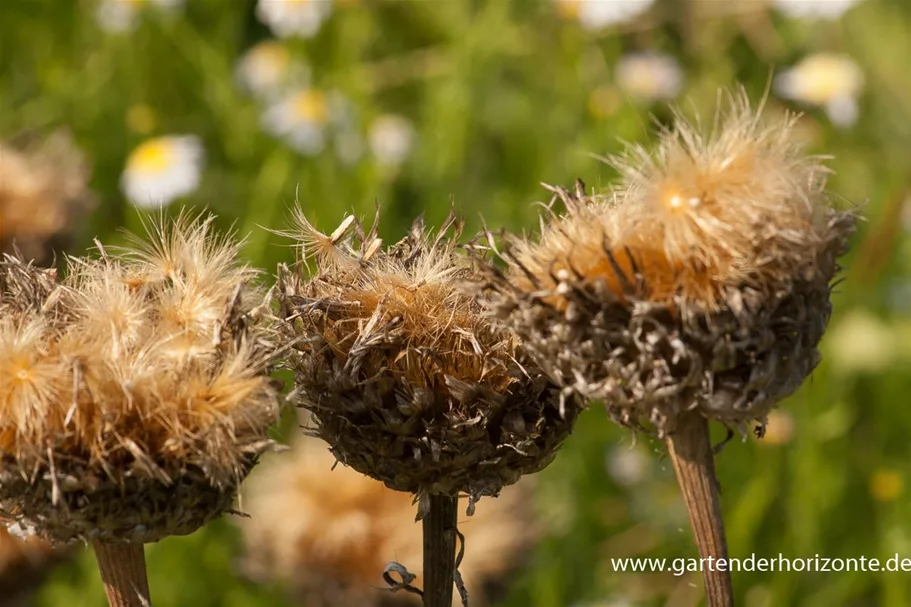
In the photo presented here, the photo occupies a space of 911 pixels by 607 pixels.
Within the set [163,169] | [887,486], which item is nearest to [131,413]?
[887,486]

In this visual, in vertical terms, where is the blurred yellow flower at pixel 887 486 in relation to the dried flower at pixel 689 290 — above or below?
above

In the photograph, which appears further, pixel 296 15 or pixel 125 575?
pixel 296 15

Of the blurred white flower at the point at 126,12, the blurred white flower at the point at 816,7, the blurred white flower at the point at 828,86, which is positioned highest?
the blurred white flower at the point at 126,12

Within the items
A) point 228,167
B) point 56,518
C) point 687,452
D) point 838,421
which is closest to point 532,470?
point 687,452

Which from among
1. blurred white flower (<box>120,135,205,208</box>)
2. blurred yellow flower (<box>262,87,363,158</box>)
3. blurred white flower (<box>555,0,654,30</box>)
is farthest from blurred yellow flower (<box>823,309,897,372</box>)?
blurred white flower (<box>120,135,205,208</box>)

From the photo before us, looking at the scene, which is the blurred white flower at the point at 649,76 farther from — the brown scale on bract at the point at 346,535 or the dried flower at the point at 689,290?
the dried flower at the point at 689,290

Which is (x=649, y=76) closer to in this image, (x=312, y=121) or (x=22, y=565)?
(x=312, y=121)

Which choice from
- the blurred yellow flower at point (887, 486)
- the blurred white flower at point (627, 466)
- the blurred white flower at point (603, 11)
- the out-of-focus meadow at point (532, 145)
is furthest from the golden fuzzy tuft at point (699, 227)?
the blurred white flower at point (603, 11)

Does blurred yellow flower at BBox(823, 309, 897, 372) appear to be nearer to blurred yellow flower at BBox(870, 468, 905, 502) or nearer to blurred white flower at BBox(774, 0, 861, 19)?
blurred yellow flower at BBox(870, 468, 905, 502)
